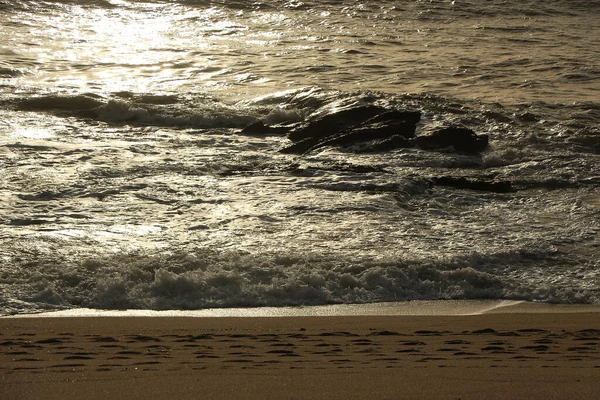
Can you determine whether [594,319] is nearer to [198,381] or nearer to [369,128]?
[198,381]

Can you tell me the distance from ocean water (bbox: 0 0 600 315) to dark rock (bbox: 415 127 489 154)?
0.74 feet

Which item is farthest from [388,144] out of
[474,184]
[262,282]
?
[262,282]

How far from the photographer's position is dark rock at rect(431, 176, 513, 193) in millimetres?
10055

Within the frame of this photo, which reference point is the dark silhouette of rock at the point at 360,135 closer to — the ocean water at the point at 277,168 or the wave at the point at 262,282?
the ocean water at the point at 277,168

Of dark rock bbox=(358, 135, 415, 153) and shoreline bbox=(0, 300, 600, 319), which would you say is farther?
dark rock bbox=(358, 135, 415, 153)

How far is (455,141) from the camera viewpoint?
12.2 meters

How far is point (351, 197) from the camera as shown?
30.8 ft

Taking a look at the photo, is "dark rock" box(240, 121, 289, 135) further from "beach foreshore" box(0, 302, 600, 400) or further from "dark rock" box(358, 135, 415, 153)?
"beach foreshore" box(0, 302, 600, 400)

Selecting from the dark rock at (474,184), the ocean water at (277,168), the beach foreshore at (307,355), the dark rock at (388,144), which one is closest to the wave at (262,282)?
the ocean water at (277,168)

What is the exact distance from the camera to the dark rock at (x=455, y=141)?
1214 centimetres

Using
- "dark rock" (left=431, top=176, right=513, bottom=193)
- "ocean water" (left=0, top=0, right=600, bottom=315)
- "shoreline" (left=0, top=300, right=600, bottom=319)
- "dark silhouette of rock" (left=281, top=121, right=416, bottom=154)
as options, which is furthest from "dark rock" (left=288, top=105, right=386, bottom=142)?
"shoreline" (left=0, top=300, right=600, bottom=319)

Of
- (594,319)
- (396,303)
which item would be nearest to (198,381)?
(396,303)

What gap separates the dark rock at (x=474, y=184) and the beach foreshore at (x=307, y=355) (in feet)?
12.7

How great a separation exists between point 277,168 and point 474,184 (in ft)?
8.77
